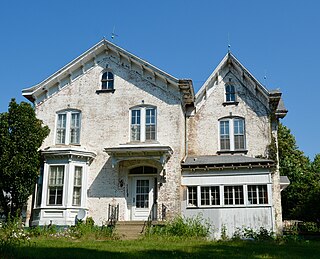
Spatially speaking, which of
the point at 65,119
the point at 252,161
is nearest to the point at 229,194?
the point at 252,161

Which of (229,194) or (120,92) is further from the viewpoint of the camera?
(120,92)

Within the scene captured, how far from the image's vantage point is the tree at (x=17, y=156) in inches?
789

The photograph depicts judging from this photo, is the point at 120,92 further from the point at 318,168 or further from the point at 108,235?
the point at 318,168

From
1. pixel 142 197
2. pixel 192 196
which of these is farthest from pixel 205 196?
pixel 142 197

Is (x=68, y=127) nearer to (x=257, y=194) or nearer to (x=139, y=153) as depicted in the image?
(x=139, y=153)

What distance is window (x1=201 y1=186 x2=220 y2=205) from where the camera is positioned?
21.0 metres

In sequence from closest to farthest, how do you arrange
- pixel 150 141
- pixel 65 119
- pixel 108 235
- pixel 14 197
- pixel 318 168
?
pixel 108 235
pixel 14 197
pixel 150 141
pixel 65 119
pixel 318 168

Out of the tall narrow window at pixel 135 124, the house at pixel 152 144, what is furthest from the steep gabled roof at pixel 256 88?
the tall narrow window at pixel 135 124

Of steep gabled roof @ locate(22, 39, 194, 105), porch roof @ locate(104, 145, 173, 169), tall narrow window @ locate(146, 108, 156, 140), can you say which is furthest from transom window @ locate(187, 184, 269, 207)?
steep gabled roof @ locate(22, 39, 194, 105)

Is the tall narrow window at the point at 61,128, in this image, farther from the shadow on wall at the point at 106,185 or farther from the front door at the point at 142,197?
the front door at the point at 142,197

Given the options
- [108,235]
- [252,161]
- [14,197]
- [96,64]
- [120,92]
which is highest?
[96,64]

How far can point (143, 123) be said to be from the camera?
73.5 ft

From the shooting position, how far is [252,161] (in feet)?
69.2

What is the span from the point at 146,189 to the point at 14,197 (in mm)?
6897
